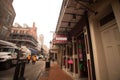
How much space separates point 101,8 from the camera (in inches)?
92.9

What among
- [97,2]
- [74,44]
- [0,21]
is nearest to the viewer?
[97,2]

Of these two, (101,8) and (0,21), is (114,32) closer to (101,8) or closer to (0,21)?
(101,8)

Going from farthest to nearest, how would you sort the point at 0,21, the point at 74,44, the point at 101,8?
1. the point at 0,21
2. the point at 74,44
3. the point at 101,8

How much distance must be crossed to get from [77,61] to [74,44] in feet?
3.57

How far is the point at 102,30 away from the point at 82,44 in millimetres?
2795

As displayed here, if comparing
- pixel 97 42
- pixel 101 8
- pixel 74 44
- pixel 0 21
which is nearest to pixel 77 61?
pixel 74 44

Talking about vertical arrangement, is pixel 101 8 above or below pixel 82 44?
above

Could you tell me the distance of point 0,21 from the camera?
550 inches

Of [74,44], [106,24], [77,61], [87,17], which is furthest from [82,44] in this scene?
[106,24]

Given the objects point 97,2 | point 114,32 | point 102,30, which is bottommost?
point 114,32

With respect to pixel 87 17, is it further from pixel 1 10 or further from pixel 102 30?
pixel 1 10

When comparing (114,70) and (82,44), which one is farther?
(82,44)

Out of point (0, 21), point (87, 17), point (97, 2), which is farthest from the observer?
point (0, 21)

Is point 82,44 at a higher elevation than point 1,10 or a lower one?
lower
